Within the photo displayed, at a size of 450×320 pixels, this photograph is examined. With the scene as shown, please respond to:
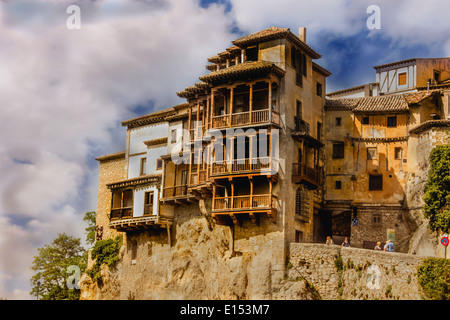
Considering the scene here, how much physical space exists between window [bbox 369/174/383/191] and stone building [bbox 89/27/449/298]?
0.08 m

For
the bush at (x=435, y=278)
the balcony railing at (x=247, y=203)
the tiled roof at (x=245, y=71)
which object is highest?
the tiled roof at (x=245, y=71)

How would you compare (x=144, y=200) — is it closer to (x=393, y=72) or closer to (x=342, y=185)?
(x=342, y=185)

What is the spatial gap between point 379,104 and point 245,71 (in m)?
12.0

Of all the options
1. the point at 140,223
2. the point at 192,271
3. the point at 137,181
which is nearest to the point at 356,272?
the point at 192,271

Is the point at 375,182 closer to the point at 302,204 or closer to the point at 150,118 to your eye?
the point at 302,204

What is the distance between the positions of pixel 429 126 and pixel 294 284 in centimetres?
1500

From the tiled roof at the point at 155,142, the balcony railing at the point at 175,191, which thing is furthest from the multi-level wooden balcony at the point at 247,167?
the tiled roof at the point at 155,142

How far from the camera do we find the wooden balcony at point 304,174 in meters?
52.8

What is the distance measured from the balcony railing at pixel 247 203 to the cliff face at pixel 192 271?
201 cm

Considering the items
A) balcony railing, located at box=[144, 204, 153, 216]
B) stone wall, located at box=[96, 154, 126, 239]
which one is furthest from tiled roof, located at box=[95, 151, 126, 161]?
balcony railing, located at box=[144, 204, 153, 216]

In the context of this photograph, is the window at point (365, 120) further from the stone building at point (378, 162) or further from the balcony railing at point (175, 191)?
the balcony railing at point (175, 191)

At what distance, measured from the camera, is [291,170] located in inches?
2089

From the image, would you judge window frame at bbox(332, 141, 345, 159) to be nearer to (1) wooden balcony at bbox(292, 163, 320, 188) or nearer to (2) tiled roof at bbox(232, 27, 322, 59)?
(1) wooden balcony at bbox(292, 163, 320, 188)
